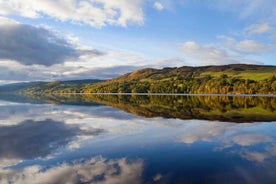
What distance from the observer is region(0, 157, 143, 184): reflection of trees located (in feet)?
51.9

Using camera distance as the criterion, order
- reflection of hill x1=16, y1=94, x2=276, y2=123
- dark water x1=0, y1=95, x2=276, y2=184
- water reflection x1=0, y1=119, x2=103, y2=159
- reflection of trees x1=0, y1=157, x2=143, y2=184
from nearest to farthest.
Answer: reflection of trees x1=0, y1=157, x2=143, y2=184 < dark water x1=0, y1=95, x2=276, y2=184 < water reflection x1=0, y1=119, x2=103, y2=159 < reflection of hill x1=16, y1=94, x2=276, y2=123

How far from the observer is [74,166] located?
733 inches

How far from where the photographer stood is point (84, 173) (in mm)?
16984

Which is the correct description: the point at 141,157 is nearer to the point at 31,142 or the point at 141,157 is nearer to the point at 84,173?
the point at 84,173

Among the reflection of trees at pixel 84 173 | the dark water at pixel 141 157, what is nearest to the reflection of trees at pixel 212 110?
the dark water at pixel 141 157

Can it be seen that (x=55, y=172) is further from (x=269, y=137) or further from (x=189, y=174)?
(x=269, y=137)

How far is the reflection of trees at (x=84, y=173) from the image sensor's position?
15824mm

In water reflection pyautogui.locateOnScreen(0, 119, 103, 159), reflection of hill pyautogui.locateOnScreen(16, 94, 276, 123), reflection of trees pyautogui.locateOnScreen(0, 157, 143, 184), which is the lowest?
reflection of hill pyautogui.locateOnScreen(16, 94, 276, 123)

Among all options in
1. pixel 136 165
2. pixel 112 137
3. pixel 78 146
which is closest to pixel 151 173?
pixel 136 165

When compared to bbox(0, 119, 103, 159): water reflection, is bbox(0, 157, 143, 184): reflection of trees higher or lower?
higher

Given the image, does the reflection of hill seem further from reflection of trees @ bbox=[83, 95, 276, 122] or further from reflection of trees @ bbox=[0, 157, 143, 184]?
reflection of trees @ bbox=[0, 157, 143, 184]

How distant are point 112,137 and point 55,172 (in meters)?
12.7

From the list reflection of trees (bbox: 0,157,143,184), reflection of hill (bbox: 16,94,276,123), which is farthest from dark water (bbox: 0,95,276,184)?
reflection of hill (bbox: 16,94,276,123)

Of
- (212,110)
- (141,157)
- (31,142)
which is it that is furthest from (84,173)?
(212,110)
